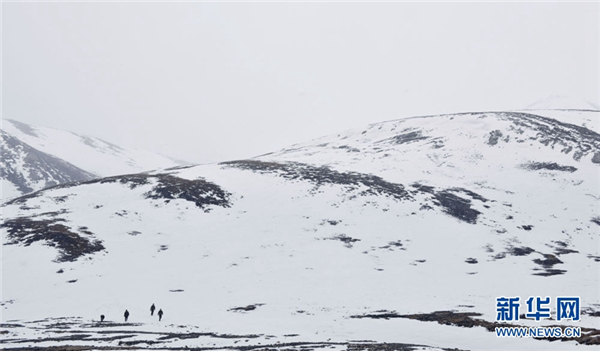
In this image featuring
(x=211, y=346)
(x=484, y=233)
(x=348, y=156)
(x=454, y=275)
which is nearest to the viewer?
(x=211, y=346)

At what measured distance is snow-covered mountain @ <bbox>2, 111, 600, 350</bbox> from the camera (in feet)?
101

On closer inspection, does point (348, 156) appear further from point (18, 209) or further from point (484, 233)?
point (18, 209)

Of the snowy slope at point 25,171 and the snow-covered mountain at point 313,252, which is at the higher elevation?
the snowy slope at point 25,171

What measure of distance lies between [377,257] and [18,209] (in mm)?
46745

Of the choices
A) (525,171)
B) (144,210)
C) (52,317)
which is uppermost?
(525,171)

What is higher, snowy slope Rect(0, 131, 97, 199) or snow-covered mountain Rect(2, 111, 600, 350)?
snowy slope Rect(0, 131, 97, 199)

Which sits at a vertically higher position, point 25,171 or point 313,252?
point 25,171

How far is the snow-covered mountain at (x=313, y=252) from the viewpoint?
30.9m

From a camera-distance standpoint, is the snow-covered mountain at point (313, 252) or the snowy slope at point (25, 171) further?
the snowy slope at point (25, 171)

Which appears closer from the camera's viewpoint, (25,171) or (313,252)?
(313,252)

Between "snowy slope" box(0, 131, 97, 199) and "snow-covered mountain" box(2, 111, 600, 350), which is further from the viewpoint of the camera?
"snowy slope" box(0, 131, 97, 199)

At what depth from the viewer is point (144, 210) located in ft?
201

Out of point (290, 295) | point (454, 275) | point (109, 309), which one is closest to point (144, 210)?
point (109, 309)

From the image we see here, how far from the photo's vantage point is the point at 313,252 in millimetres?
52562
